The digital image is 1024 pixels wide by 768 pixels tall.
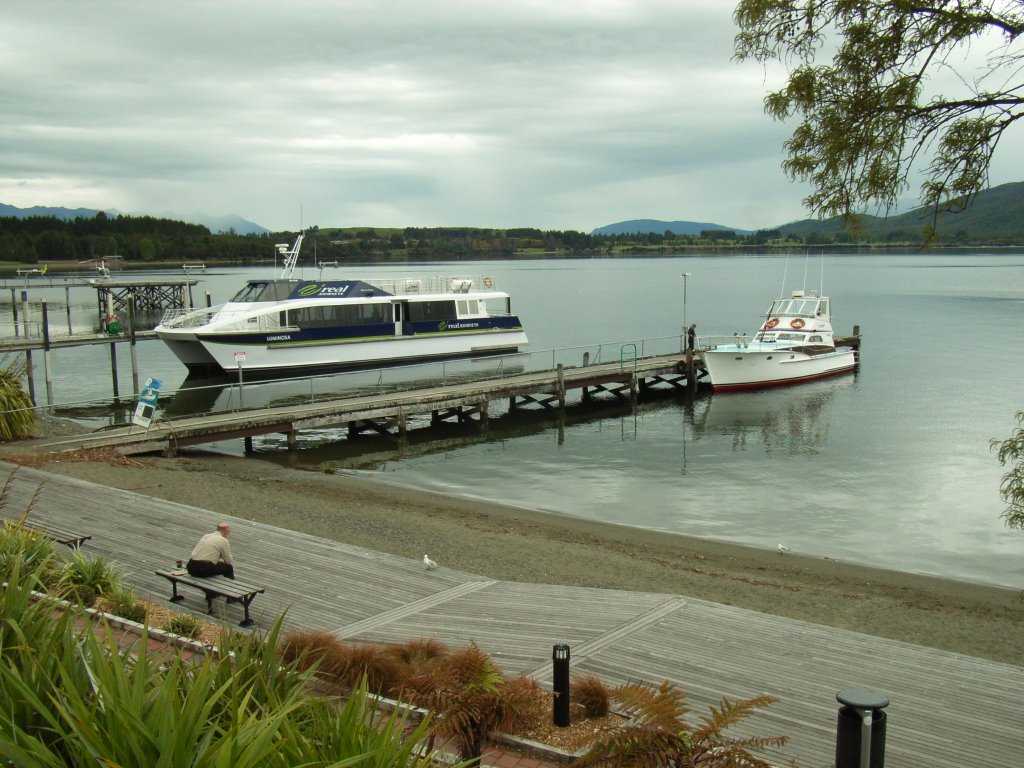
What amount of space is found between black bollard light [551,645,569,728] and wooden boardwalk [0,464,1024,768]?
134 cm

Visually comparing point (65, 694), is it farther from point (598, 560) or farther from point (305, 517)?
point (305, 517)

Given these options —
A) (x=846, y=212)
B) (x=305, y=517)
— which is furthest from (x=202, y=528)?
(x=846, y=212)

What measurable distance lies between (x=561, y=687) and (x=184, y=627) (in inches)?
153

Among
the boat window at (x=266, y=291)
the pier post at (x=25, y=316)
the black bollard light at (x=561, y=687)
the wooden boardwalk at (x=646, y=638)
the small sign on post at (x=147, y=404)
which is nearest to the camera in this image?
the black bollard light at (x=561, y=687)

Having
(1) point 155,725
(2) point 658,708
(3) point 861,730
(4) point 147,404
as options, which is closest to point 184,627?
(1) point 155,725

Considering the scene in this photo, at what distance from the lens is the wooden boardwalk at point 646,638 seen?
7453mm

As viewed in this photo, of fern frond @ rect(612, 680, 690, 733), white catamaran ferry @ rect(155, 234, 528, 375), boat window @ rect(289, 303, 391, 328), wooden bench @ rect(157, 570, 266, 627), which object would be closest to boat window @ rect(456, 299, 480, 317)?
white catamaran ferry @ rect(155, 234, 528, 375)

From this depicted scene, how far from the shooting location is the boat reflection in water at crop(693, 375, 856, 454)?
2991cm

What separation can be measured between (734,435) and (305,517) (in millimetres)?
18600

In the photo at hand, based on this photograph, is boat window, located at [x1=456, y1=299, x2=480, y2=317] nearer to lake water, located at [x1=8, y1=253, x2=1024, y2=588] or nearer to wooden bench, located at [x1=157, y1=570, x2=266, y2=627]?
lake water, located at [x1=8, y1=253, x2=1024, y2=588]

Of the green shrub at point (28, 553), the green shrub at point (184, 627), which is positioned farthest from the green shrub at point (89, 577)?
the green shrub at point (184, 627)

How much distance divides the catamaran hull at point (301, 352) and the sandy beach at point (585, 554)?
17.0m

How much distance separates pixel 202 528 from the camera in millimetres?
13484

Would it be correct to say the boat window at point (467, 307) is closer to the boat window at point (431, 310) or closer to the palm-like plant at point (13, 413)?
the boat window at point (431, 310)
